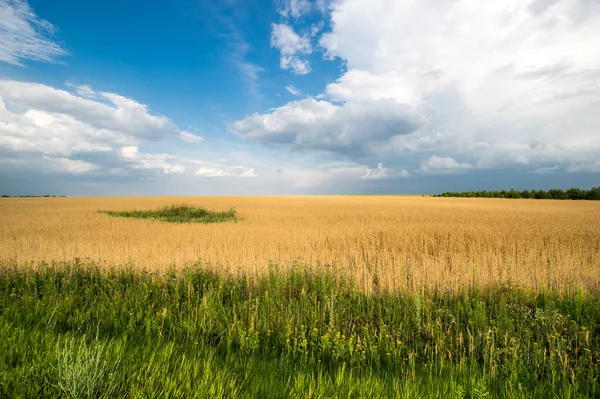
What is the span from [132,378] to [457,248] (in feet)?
52.3

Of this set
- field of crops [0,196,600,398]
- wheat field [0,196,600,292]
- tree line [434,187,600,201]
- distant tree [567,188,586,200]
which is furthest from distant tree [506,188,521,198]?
field of crops [0,196,600,398]

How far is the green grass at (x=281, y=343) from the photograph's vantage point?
127 inches

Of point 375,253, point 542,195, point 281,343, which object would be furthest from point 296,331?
point 542,195

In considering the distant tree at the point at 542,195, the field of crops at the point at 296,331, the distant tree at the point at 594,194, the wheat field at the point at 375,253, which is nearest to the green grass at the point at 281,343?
the field of crops at the point at 296,331

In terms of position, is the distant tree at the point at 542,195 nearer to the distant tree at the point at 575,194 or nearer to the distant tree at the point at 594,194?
the distant tree at the point at 575,194

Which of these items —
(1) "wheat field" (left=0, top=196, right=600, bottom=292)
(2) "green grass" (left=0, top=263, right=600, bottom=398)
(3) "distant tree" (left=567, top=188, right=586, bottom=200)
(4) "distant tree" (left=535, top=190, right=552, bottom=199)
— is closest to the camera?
(2) "green grass" (left=0, top=263, right=600, bottom=398)

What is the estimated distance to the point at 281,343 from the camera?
545cm

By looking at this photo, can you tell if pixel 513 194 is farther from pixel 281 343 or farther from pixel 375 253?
pixel 281 343

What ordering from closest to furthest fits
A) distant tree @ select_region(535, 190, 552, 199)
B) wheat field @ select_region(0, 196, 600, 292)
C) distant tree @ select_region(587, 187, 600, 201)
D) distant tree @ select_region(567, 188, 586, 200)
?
wheat field @ select_region(0, 196, 600, 292) → distant tree @ select_region(587, 187, 600, 201) → distant tree @ select_region(567, 188, 586, 200) → distant tree @ select_region(535, 190, 552, 199)

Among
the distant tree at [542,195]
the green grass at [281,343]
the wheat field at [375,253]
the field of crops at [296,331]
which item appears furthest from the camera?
the distant tree at [542,195]

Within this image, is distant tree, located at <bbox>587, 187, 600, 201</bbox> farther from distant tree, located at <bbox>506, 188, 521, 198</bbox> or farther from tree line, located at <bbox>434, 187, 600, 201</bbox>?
distant tree, located at <bbox>506, 188, 521, 198</bbox>

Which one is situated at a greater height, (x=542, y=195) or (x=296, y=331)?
(x=542, y=195)

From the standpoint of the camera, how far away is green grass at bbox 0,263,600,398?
10.6ft

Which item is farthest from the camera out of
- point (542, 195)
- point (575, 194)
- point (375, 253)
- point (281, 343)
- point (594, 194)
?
point (542, 195)
